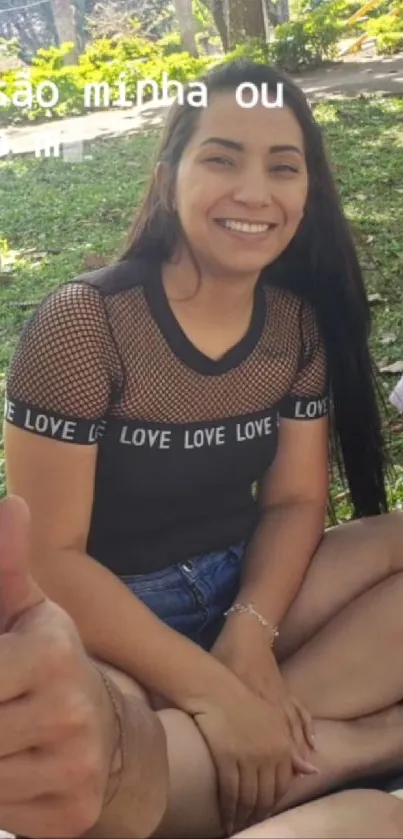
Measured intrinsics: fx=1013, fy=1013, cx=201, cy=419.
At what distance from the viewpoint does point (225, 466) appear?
36.9 inches

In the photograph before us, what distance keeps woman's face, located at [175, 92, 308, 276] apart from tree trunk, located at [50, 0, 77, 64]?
0.22 meters

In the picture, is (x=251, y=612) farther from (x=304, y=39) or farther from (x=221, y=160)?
(x=304, y=39)

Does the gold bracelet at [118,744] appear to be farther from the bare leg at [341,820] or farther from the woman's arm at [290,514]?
the woman's arm at [290,514]

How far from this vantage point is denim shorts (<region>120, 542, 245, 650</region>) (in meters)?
0.93

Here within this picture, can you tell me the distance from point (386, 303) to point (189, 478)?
39.1 inches

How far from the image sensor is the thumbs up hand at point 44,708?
0.51 m

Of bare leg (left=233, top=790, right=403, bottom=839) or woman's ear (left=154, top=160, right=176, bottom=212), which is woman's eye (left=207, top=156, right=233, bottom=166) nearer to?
woman's ear (left=154, top=160, right=176, bottom=212)

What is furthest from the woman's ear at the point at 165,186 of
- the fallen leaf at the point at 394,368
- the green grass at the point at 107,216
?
the fallen leaf at the point at 394,368

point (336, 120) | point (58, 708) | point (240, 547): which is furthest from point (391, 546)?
point (336, 120)

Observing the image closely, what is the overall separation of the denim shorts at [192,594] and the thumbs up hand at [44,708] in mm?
376

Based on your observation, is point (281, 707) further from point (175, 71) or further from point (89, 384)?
point (175, 71)

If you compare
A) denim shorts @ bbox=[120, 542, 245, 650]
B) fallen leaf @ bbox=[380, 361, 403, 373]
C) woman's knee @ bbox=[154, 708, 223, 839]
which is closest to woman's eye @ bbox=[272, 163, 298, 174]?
denim shorts @ bbox=[120, 542, 245, 650]

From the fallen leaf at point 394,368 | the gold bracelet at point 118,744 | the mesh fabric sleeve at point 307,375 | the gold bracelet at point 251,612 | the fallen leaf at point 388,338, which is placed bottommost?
the gold bracelet at point 251,612

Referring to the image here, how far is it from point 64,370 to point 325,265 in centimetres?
28
